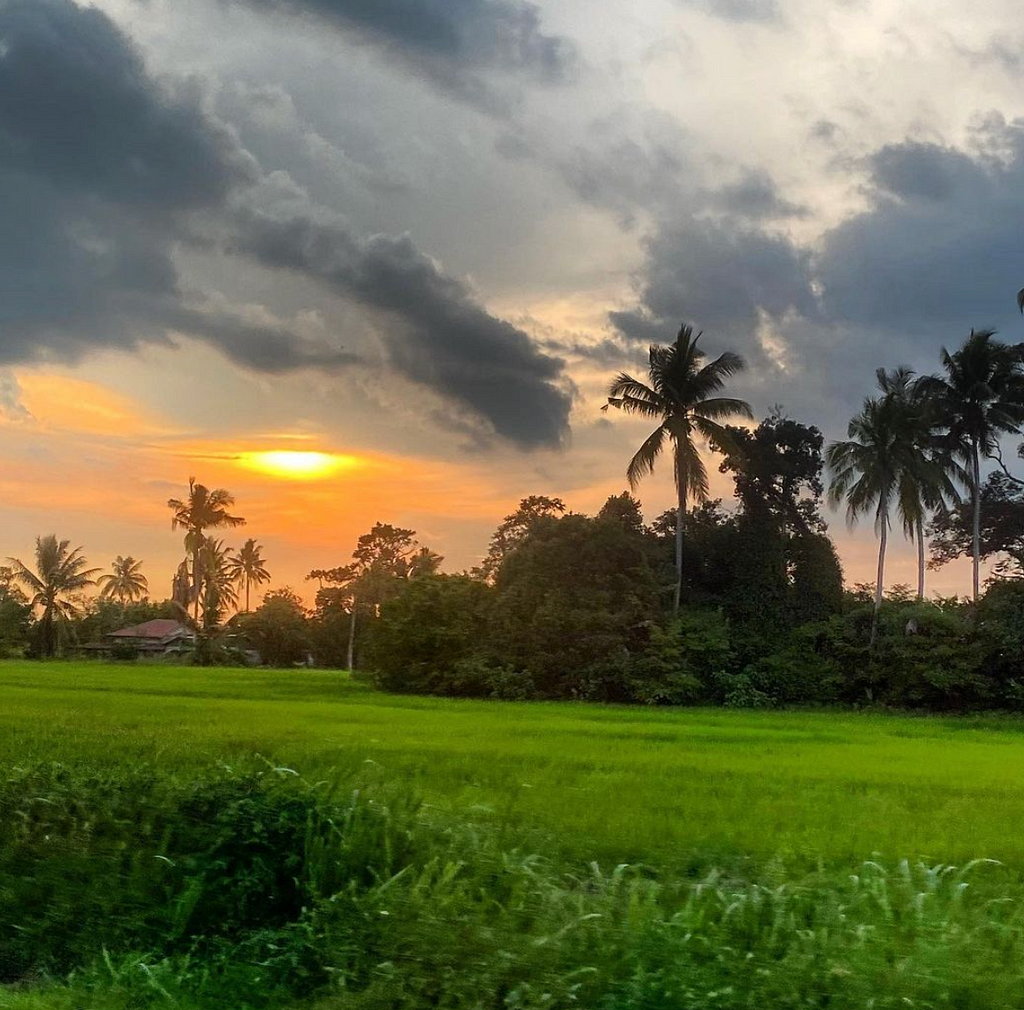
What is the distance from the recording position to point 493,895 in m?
5.07

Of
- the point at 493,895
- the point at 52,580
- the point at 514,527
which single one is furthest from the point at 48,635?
the point at 493,895

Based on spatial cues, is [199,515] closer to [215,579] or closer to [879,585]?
[215,579]

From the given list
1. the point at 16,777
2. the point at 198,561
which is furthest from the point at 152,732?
the point at 198,561

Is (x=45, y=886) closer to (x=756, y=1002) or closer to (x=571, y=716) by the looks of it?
(x=756, y=1002)

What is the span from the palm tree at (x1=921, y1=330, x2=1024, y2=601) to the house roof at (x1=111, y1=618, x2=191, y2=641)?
4468 centimetres

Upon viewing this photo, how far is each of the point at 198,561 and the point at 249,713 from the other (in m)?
45.7

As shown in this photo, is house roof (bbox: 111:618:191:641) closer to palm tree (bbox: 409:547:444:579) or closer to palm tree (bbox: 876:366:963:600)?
palm tree (bbox: 409:547:444:579)

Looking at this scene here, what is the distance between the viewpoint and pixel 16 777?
21.6ft

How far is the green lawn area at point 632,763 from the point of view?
7266 millimetres

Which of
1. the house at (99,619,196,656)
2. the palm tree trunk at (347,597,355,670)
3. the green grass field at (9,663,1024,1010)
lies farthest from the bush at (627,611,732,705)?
the house at (99,619,196,656)

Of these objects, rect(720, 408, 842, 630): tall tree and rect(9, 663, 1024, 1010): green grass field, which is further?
rect(720, 408, 842, 630): tall tree

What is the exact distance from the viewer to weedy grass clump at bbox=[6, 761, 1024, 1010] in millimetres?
3924

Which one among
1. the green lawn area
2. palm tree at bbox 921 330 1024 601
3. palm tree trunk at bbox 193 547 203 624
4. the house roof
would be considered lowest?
the green lawn area

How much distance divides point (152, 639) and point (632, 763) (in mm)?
59730
